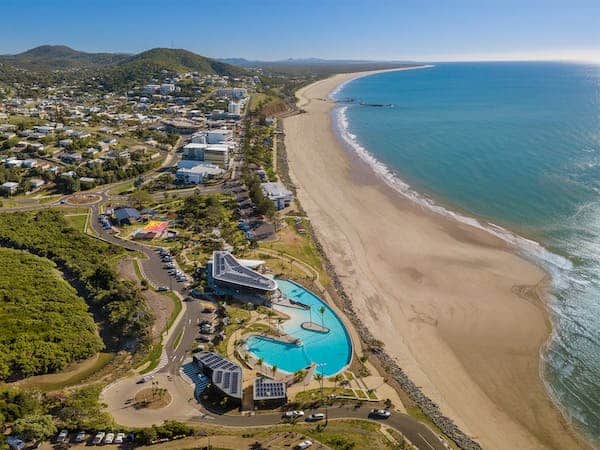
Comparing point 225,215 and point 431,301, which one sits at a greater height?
point 225,215

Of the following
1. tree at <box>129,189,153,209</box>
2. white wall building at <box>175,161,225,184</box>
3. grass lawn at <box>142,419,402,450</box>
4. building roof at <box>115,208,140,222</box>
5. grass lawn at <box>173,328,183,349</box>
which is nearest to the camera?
grass lawn at <box>142,419,402,450</box>

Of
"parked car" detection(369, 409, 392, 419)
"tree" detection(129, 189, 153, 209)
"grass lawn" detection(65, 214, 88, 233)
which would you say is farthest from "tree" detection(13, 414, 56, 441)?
"tree" detection(129, 189, 153, 209)

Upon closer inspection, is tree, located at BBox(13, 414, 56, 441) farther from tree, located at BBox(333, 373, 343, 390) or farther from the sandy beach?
the sandy beach

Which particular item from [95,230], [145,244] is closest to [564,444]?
[145,244]

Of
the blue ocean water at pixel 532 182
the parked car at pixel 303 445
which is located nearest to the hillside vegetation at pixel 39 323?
the parked car at pixel 303 445

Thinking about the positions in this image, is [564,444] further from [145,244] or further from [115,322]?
[145,244]

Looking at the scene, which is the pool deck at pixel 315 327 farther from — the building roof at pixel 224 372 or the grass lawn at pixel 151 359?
the grass lawn at pixel 151 359
